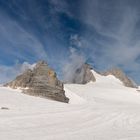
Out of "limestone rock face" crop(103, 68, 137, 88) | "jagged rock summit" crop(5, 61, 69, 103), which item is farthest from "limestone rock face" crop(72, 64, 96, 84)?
"jagged rock summit" crop(5, 61, 69, 103)

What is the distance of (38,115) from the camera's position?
1477cm

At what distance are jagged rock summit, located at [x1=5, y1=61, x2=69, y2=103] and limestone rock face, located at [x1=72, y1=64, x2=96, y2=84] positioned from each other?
37.6 meters

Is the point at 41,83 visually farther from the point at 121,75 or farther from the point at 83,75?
the point at 121,75

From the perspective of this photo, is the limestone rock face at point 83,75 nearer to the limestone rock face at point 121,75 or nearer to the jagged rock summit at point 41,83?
the limestone rock face at point 121,75

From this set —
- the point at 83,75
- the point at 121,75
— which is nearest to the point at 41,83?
the point at 83,75

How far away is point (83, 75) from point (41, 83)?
43033 millimetres

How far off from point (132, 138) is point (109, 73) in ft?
206

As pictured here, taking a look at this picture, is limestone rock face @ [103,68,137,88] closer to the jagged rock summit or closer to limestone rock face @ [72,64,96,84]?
limestone rock face @ [72,64,96,84]

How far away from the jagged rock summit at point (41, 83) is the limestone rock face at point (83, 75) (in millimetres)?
37579

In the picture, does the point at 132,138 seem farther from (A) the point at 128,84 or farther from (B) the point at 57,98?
(A) the point at 128,84

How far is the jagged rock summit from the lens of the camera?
86.4 feet

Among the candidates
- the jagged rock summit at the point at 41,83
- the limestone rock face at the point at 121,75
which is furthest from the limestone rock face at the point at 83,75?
the jagged rock summit at the point at 41,83

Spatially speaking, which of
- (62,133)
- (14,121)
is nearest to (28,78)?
(14,121)

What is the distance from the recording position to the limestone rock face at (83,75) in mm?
67181
